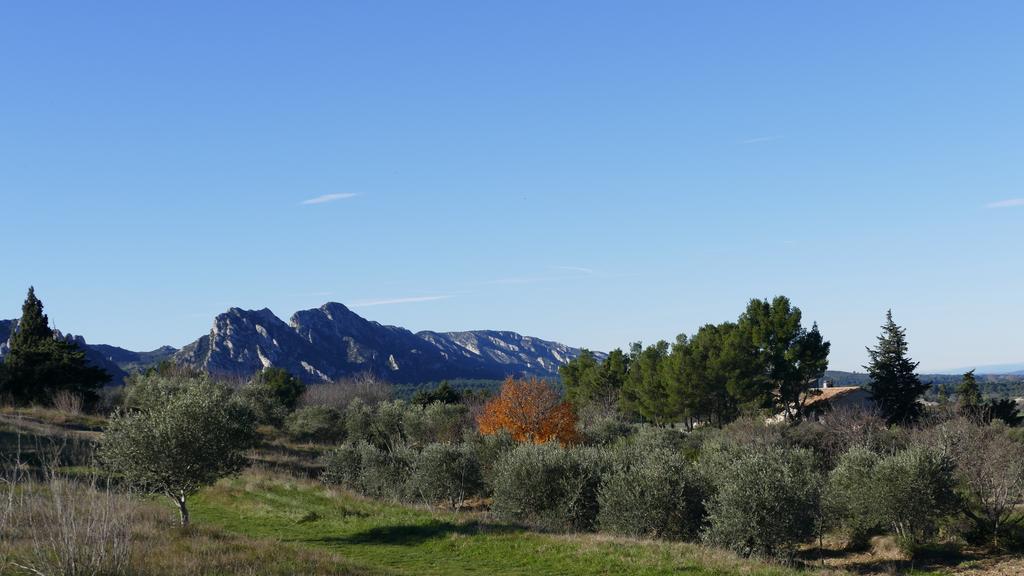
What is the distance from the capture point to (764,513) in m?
27.0

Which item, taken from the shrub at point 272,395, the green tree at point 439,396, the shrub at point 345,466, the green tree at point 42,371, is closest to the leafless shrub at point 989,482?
the shrub at point 345,466

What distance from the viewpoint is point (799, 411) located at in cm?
7581

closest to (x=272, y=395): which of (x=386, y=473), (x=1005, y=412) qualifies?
(x=386, y=473)

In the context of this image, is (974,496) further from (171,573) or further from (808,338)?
(808,338)

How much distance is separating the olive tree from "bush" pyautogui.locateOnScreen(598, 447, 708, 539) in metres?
15.1

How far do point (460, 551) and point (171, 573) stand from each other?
10.7m

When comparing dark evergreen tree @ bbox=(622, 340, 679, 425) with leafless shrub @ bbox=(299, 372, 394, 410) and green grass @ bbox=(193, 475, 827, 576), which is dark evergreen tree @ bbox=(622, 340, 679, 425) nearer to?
leafless shrub @ bbox=(299, 372, 394, 410)

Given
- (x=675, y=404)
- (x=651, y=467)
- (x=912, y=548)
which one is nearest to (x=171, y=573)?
(x=651, y=467)

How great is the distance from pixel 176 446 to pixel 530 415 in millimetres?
40901

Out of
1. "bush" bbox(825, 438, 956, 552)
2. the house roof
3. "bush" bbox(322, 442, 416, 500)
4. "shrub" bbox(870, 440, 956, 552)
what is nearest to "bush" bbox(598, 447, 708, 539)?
"bush" bbox(825, 438, 956, 552)

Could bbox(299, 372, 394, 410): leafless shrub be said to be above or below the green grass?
above

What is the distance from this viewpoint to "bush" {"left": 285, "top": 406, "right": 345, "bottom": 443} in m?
79.1

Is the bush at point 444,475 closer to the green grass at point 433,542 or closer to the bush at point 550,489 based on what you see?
the green grass at point 433,542

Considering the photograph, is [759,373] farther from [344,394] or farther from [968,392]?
[344,394]
